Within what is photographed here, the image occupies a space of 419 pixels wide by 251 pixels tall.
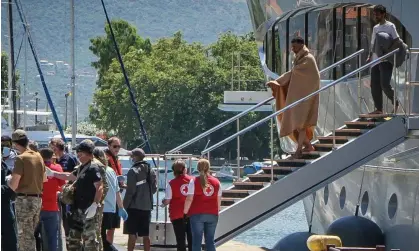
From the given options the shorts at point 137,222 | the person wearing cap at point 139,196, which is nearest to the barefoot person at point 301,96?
the person wearing cap at point 139,196

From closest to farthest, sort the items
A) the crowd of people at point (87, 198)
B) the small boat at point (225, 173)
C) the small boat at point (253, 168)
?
1. the crowd of people at point (87, 198)
2. the small boat at point (225, 173)
3. the small boat at point (253, 168)

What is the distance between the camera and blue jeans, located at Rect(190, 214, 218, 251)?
17641 mm

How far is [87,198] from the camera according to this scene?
1547cm

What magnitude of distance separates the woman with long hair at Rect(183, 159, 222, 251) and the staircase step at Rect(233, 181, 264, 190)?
995mm

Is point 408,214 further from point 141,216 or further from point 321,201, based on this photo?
point 321,201

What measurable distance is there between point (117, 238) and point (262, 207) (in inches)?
274

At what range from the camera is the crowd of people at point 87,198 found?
15.5 m

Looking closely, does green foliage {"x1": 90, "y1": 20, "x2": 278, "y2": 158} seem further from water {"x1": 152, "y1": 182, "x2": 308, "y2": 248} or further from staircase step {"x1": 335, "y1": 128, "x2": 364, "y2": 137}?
staircase step {"x1": 335, "y1": 128, "x2": 364, "y2": 137}

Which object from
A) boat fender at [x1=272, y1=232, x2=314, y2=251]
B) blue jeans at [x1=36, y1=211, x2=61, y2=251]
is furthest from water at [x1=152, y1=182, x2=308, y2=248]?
blue jeans at [x1=36, y1=211, x2=61, y2=251]

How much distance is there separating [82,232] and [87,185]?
586mm

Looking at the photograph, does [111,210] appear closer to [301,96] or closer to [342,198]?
[301,96]

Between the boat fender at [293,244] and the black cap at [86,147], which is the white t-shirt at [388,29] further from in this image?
the boat fender at [293,244]

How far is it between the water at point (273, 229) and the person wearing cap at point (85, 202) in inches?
610

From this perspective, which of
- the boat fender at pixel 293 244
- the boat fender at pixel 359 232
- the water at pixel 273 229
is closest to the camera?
the boat fender at pixel 359 232
